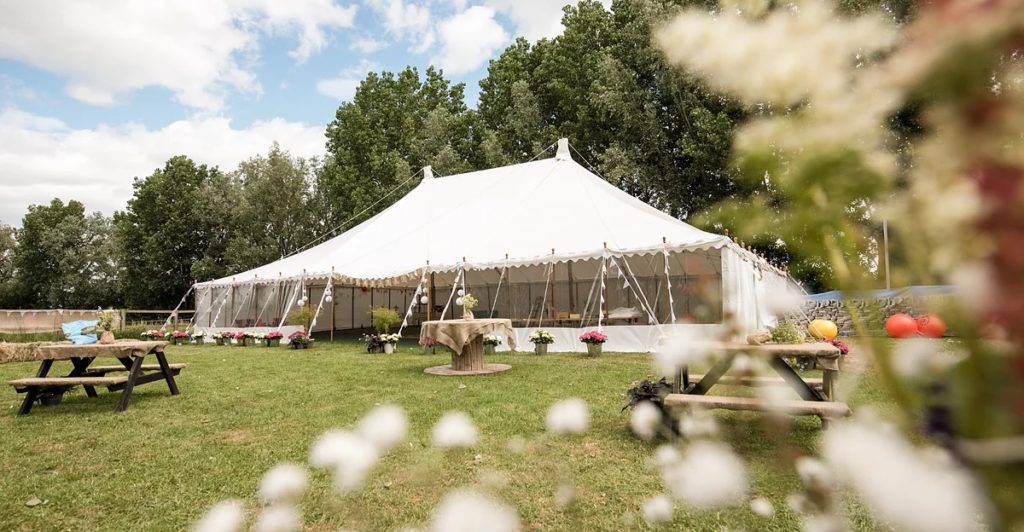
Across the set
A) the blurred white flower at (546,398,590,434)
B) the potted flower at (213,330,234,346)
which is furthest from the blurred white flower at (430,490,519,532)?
the potted flower at (213,330,234,346)

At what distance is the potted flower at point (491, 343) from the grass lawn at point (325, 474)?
12.3 feet

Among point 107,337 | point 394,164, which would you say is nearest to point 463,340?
point 107,337

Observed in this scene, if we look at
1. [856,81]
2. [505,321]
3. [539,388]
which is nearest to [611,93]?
[505,321]

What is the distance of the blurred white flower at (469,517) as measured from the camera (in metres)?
0.63

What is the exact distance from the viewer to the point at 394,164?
87.5 feet

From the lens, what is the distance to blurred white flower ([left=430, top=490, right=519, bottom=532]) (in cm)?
63

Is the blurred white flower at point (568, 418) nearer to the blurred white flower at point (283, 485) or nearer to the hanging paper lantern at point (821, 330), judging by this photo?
the blurred white flower at point (283, 485)

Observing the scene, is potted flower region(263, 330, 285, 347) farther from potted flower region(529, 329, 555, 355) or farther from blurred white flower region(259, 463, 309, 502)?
blurred white flower region(259, 463, 309, 502)

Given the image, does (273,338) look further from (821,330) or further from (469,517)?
(469,517)

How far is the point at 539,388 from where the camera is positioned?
20.3 feet

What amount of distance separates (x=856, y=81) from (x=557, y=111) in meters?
25.1

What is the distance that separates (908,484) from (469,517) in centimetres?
45

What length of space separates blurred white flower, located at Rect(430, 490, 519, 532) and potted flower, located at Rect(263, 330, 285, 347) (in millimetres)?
14220

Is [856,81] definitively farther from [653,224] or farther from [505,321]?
[653,224]
